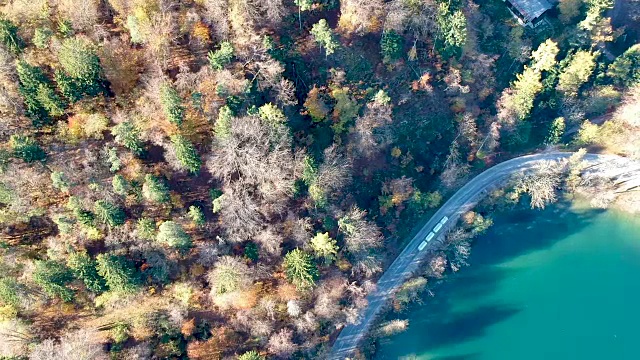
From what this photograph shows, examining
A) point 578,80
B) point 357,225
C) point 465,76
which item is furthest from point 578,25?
point 357,225

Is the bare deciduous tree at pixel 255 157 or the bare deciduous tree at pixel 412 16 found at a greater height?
the bare deciduous tree at pixel 412 16

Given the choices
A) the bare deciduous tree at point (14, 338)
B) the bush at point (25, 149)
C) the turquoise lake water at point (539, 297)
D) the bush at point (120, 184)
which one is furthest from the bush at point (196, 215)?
the turquoise lake water at point (539, 297)

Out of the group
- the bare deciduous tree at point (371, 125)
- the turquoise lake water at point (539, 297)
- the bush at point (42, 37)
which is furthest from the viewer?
the turquoise lake water at point (539, 297)

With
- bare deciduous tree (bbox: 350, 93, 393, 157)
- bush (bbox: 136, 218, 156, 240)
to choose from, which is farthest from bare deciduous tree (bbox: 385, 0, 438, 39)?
bush (bbox: 136, 218, 156, 240)

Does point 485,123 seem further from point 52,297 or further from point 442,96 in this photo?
point 52,297

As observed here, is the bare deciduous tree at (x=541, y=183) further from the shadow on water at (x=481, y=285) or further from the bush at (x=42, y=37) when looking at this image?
the bush at (x=42, y=37)

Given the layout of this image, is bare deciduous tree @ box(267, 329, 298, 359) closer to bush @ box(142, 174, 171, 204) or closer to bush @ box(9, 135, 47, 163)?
bush @ box(142, 174, 171, 204)
